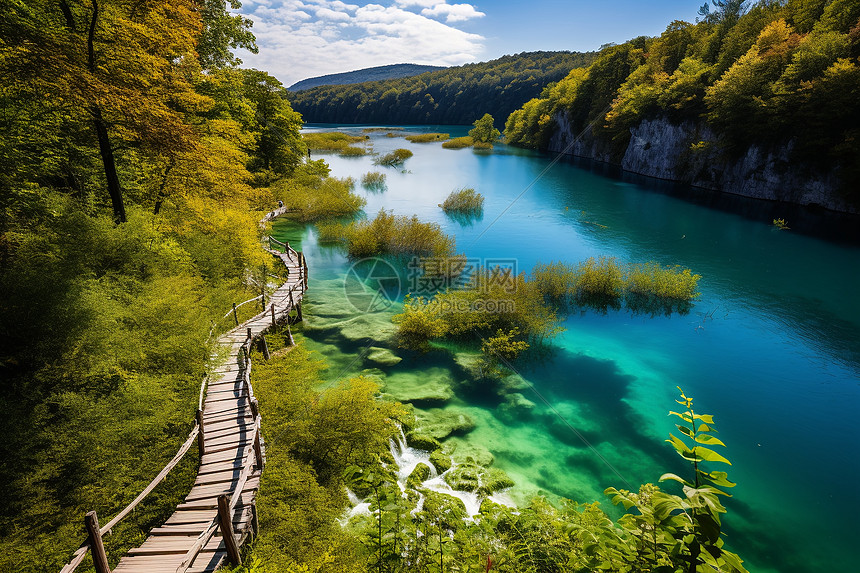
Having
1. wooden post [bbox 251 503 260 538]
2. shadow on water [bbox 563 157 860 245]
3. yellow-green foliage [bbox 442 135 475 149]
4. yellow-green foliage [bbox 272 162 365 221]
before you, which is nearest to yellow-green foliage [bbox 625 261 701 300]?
shadow on water [bbox 563 157 860 245]

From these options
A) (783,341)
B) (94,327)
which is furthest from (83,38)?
(783,341)

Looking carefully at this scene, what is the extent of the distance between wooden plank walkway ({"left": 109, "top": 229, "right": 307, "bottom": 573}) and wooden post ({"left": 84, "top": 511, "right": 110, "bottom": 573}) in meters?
1.14

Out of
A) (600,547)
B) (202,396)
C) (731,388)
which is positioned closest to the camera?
(600,547)

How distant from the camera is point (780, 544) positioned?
11250 mm

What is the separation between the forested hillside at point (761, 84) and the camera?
1501 inches

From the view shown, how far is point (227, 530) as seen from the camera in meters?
7.93

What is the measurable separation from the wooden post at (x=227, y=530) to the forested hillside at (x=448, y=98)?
569 feet

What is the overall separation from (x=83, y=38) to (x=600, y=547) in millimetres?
17600

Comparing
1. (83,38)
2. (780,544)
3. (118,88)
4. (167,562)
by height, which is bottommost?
(780,544)

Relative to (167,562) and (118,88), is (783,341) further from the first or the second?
(118,88)

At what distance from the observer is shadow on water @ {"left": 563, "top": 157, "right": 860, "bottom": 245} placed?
36.7 meters

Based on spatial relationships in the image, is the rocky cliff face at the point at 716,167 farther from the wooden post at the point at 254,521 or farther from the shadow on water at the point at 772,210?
the wooden post at the point at 254,521
